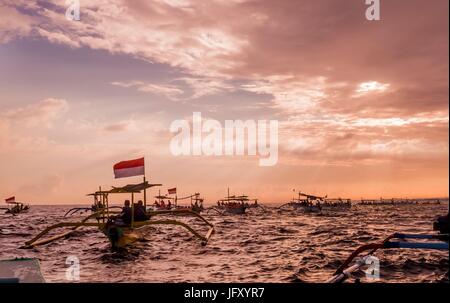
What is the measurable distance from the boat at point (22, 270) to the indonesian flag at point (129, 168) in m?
8.53

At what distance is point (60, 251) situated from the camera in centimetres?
1841

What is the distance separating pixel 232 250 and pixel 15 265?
10396mm

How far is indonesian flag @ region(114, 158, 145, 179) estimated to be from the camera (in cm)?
1820

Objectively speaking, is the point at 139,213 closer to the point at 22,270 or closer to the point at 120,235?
the point at 120,235

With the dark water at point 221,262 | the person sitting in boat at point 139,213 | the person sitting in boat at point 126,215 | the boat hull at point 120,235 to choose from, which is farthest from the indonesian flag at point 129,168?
the dark water at point 221,262

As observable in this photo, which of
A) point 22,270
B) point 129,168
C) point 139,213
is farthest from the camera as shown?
point 139,213

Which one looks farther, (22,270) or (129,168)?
(129,168)

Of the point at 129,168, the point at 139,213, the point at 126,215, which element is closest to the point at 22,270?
the point at 129,168

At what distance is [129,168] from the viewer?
59.9 feet

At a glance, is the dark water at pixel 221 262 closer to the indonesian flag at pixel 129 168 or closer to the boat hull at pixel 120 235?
the boat hull at pixel 120 235

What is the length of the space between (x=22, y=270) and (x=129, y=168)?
973cm

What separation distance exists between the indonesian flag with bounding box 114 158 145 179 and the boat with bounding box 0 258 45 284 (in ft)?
28.0
